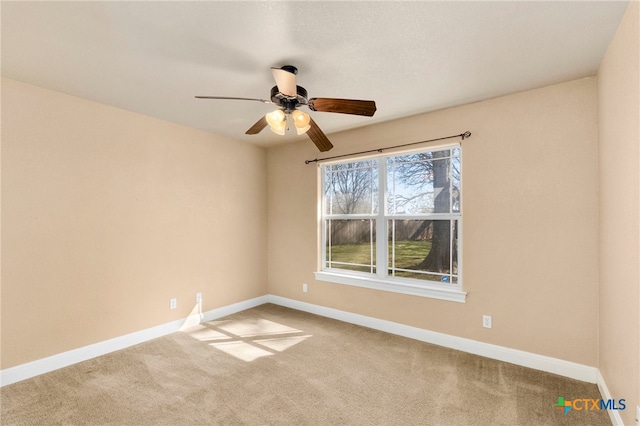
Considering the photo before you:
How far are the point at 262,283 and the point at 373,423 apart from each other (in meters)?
3.08

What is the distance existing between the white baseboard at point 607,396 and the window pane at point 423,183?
177cm

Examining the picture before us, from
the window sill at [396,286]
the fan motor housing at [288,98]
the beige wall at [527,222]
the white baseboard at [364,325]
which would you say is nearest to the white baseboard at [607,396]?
the white baseboard at [364,325]

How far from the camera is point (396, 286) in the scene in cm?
348

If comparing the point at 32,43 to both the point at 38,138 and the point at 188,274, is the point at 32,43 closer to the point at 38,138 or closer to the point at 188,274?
the point at 38,138

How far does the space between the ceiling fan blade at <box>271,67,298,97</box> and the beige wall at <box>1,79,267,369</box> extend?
218cm

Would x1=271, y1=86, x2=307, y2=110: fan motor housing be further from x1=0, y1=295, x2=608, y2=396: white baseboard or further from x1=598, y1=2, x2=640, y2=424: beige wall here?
x1=0, y1=295, x2=608, y2=396: white baseboard

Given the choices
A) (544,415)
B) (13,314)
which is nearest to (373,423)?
(544,415)

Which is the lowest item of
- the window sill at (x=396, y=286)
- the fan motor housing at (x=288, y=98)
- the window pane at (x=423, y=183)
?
the window sill at (x=396, y=286)

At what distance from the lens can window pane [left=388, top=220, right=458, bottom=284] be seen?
3.21m

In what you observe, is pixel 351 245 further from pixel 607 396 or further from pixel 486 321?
pixel 607 396

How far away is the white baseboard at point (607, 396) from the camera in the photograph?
1.83m

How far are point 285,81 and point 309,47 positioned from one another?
0.30 m

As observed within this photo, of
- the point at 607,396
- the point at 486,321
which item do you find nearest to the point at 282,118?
the point at 486,321

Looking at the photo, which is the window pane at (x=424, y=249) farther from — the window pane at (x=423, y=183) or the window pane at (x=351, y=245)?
the window pane at (x=351, y=245)
